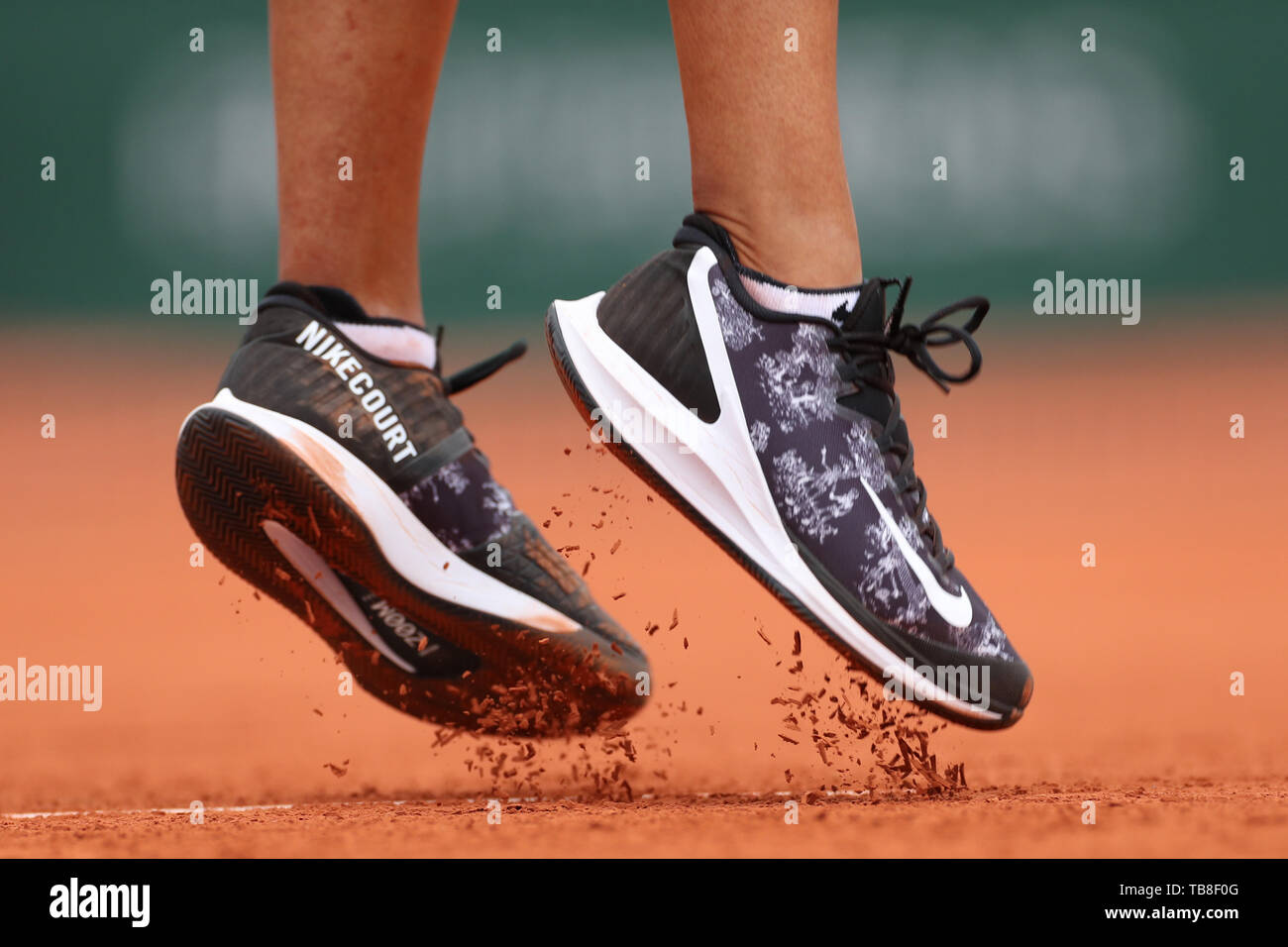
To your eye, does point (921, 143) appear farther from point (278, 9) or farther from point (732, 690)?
point (278, 9)

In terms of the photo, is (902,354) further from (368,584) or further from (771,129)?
(368,584)

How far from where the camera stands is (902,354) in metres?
0.94

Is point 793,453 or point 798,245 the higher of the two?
point 798,245

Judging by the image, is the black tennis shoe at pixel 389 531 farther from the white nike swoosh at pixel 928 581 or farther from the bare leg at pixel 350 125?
the white nike swoosh at pixel 928 581

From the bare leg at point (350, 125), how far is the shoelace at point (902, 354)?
32cm

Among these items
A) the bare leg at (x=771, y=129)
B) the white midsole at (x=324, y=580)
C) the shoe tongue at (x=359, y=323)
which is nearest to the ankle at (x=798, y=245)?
the bare leg at (x=771, y=129)

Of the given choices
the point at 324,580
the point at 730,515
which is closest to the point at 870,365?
the point at 730,515

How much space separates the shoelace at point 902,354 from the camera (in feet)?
2.94

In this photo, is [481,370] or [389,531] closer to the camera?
[389,531]

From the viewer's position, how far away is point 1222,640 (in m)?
1.61

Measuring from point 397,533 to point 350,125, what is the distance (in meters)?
0.28

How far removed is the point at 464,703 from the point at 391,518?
5.8 inches
